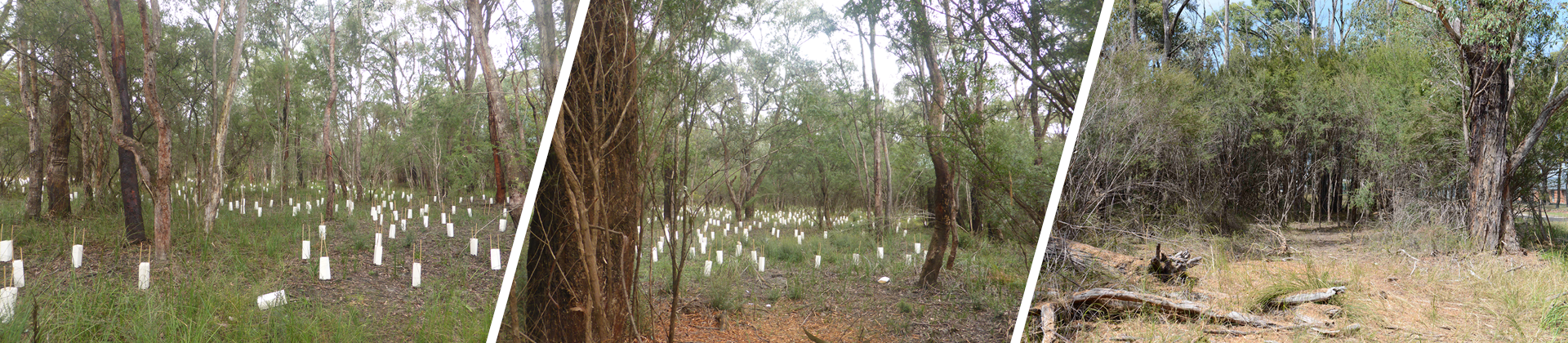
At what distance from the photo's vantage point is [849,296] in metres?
1.51

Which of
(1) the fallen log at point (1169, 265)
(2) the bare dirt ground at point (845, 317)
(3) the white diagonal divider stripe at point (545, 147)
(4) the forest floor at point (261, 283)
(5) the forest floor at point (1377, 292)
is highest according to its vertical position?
(3) the white diagonal divider stripe at point (545, 147)

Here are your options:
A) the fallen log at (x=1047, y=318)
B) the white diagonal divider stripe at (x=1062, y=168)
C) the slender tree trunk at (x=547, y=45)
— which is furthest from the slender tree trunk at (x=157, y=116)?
the fallen log at (x=1047, y=318)

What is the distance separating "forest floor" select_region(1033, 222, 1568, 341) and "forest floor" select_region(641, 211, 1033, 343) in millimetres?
786

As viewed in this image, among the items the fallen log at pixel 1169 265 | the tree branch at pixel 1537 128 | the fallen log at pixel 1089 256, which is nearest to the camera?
the fallen log at pixel 1089 256

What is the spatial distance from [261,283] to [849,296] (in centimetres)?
117

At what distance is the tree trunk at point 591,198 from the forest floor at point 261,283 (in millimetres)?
147

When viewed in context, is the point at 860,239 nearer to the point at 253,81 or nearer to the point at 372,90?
the point at 372,90

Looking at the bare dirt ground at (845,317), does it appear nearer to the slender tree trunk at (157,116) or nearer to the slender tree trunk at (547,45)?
the slender tree trunk at (547,45)

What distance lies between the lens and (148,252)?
4.28 feet

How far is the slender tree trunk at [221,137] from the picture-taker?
1.42 metres

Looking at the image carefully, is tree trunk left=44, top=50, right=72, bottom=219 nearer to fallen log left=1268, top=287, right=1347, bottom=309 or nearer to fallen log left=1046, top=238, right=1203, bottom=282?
fallen log left=1046, top=238, right=1203, bottom=282

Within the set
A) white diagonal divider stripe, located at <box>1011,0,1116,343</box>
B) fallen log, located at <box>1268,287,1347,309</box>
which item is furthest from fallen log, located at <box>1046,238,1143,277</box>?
fallen log, located at <box>1268,287,1347,309</box>

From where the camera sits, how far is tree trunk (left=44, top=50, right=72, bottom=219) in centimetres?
137

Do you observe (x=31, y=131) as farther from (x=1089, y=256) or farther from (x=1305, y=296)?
(x=1305, y=296)
